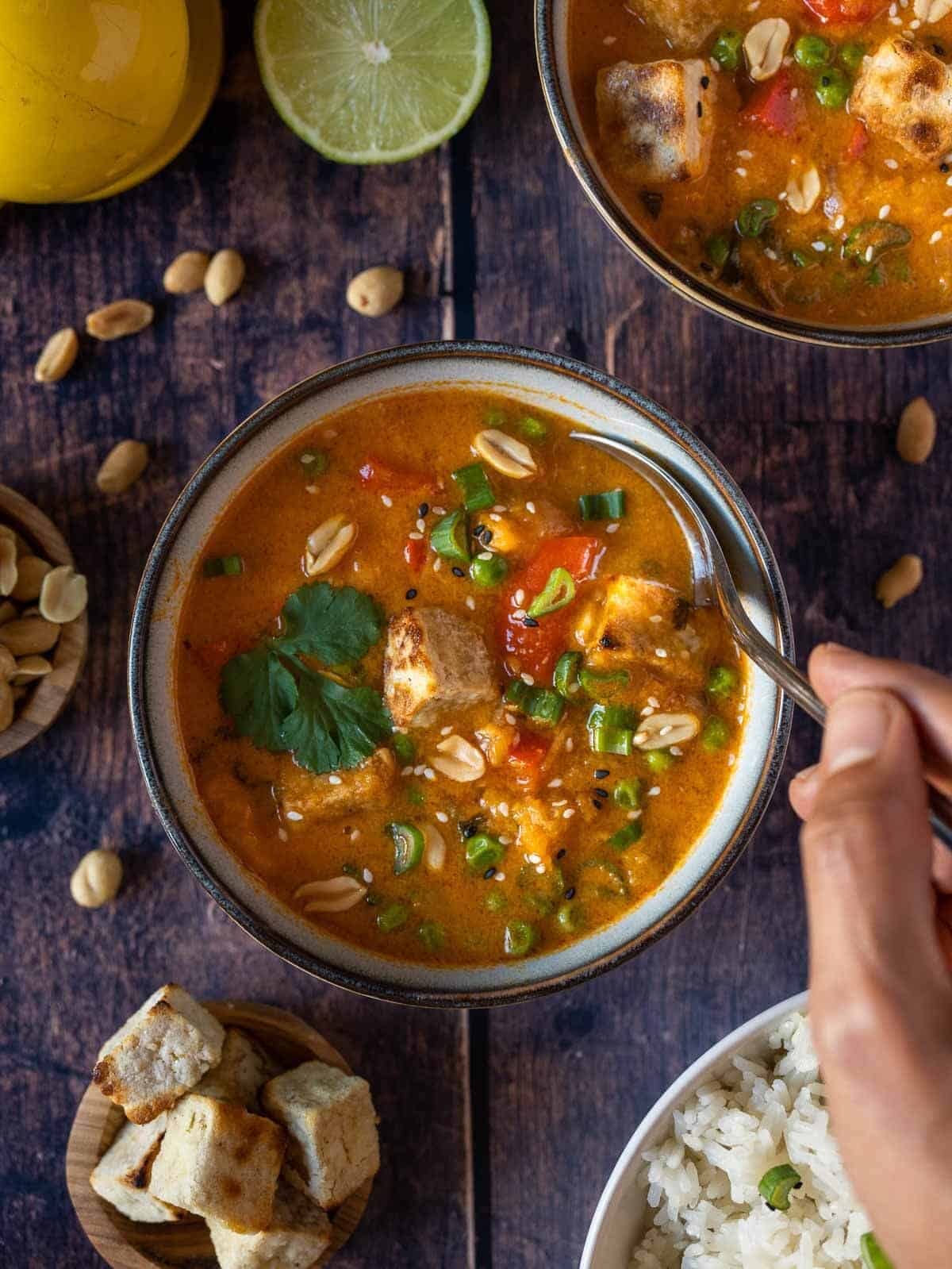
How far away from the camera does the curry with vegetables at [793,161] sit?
271cm

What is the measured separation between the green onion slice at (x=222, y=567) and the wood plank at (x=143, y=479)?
358mm

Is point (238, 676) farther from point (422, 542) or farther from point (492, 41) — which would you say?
point (492, 41)

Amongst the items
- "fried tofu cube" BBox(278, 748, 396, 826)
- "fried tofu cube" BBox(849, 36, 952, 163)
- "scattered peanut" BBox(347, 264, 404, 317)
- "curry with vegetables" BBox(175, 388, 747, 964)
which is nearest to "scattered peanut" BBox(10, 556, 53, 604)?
"curry with vegetables" BBox(175, 388, 747, 964)

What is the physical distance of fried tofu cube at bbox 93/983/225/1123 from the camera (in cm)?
267

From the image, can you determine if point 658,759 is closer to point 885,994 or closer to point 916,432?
point 916,432

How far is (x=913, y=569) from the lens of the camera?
2980 mm

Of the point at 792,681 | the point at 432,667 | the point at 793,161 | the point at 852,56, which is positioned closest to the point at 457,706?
the point at 432,667

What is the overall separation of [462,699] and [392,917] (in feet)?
1.76

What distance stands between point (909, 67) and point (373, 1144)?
2646mm

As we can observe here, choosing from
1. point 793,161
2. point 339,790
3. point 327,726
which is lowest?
point 339,790

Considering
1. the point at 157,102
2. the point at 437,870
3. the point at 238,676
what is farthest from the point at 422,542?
the point at 157,102

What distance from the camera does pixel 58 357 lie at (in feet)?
9.70

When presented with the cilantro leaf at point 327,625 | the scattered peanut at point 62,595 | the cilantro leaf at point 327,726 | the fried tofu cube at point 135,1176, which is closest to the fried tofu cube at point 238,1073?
the fried tofu cube at point 135,1176

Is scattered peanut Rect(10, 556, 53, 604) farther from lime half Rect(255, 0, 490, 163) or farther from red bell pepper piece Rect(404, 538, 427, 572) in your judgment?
lime half Rect(255, 0, 490, 163)
